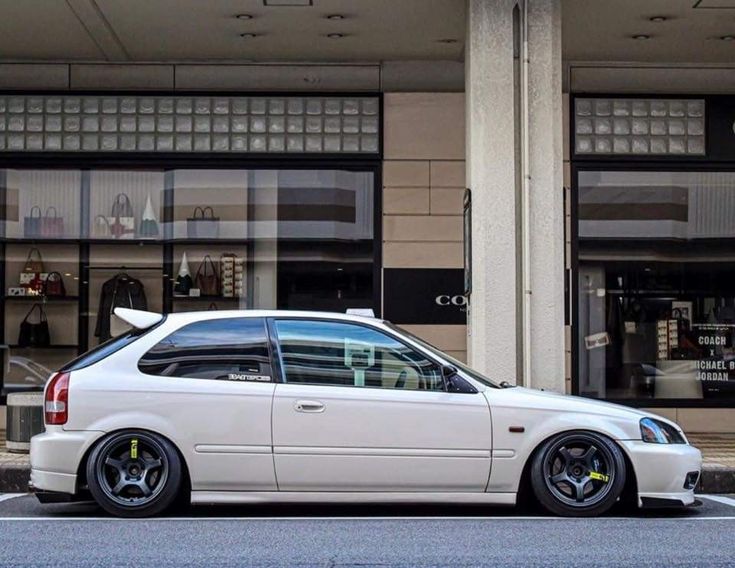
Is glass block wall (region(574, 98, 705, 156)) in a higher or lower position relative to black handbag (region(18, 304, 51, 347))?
higher

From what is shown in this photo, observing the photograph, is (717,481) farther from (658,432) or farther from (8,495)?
(8,495)

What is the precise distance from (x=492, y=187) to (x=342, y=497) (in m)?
4.60

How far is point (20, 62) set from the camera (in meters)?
14.3

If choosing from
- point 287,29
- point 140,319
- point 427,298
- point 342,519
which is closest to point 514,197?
point 427,298

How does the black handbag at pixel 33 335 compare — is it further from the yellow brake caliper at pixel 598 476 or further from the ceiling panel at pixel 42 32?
the yellow brake caliper at pixel 598 476

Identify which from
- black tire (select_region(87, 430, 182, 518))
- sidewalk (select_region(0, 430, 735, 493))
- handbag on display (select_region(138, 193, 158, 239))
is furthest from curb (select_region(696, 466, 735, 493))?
handbag on display (select_region(138, 193, 158, 239))

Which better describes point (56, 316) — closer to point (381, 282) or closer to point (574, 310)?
point (381, 282)

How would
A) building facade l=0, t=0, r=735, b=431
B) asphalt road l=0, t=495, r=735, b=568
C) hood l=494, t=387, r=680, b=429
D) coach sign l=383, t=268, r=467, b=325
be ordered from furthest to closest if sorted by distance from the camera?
1. building facade l=0, t=0, r=735, b=431
2. coach sign l=383, t=268, r=467, b=325
3. hood l=494, t=387, r=680, b=429
4. asphalt road l=0, t=495, r=735, b=568

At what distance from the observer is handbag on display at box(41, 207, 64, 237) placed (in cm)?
1450

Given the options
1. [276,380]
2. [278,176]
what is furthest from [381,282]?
[276,380]

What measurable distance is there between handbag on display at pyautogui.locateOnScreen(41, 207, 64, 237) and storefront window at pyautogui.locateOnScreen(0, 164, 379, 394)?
0.01m

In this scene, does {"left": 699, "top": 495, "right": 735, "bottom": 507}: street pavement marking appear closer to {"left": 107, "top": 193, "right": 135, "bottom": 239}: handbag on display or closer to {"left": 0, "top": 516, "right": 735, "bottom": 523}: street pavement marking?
{"left": 0, "top": 516, "right": 735, "bottom": 523}: street pavement marking

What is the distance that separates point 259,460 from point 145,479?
2.61ft

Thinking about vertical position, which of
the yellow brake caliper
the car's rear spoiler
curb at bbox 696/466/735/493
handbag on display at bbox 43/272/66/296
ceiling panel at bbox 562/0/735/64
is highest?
ceiling panel at bbox 562/0/735/64
